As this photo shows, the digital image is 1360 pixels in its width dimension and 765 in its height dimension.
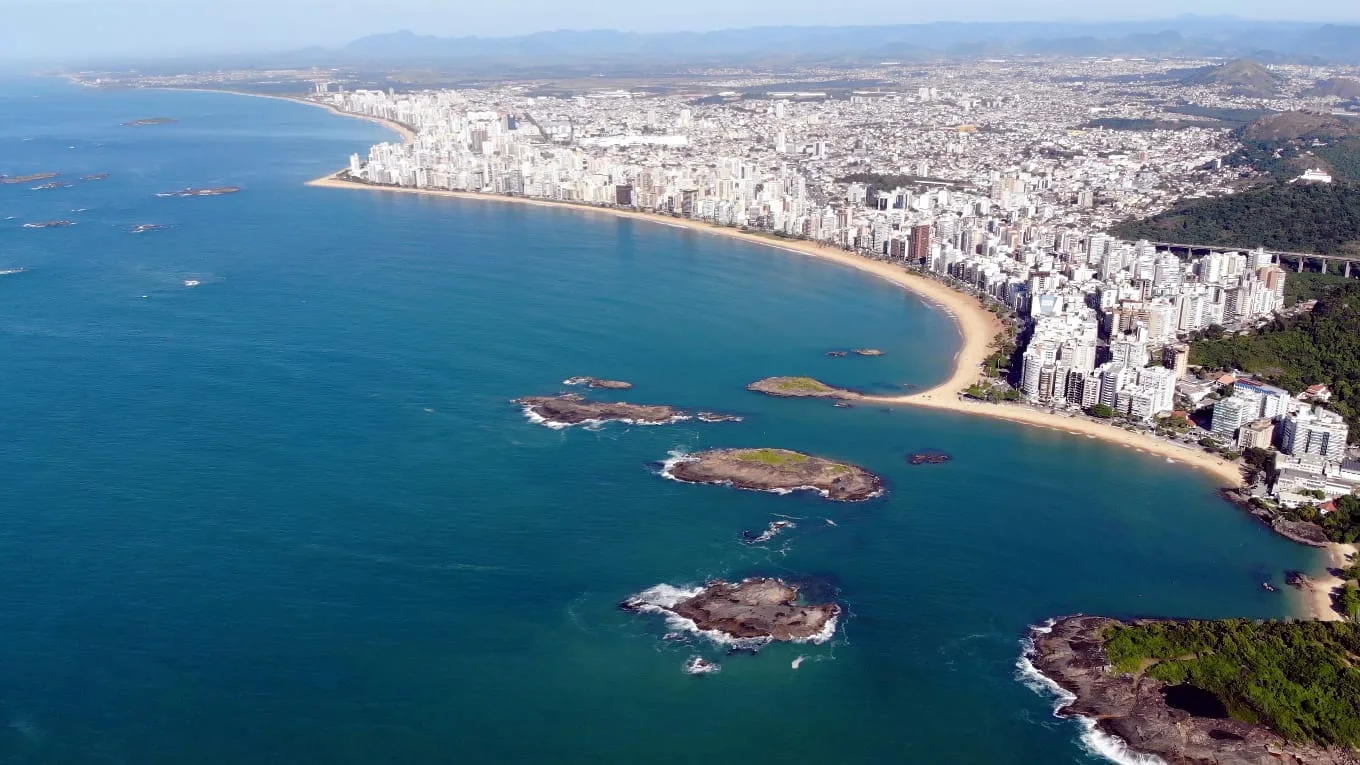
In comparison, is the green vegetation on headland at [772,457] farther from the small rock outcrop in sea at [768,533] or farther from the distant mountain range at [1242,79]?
the distant mountain range at [1242,79]

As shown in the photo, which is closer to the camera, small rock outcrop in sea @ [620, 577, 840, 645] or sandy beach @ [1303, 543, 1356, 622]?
small rock outcrop in sea @ [620, 577, 840, 645]

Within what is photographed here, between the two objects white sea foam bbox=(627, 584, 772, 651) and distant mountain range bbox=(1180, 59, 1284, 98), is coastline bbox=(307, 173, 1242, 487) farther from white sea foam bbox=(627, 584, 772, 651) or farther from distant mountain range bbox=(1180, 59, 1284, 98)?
distant mountain range bbox=(1180, 59, 1284, 98)

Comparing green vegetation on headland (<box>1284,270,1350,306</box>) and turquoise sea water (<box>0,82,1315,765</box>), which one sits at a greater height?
green vegetation on headland (<box>1284,270,1350,306</box>)

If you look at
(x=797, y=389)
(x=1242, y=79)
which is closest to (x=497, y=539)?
(x=797, y=389)

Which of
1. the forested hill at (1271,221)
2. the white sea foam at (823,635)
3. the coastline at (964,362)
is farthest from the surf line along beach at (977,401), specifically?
the forested hill at (1271,221)

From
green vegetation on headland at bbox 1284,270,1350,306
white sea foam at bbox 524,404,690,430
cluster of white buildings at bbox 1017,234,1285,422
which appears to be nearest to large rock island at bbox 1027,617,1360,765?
white sea foam at bbox 524,404,690,430
